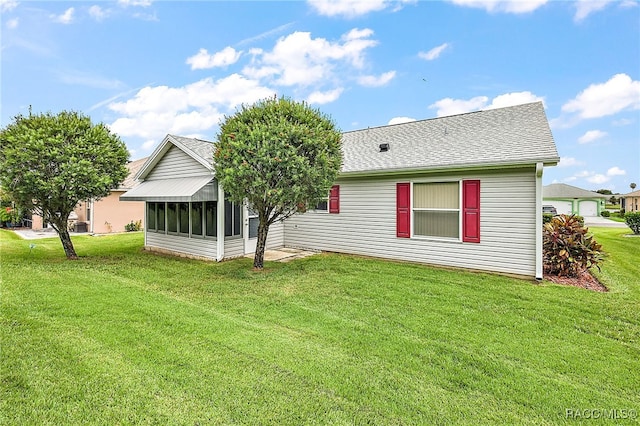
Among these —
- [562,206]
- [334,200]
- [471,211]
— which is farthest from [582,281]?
[562,206]

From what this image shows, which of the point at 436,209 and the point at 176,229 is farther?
the point at 176,229

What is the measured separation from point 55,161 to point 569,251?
1571 cm

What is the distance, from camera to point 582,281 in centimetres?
841

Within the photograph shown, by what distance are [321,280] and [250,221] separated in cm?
507

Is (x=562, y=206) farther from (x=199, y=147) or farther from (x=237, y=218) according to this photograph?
(x=199, y=147)

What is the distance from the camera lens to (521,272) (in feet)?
28.7

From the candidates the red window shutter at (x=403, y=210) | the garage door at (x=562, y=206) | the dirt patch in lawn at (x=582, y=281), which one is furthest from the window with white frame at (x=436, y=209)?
the garage door at (x=562, y=206)

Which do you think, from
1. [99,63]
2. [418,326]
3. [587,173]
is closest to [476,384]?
[418,326]

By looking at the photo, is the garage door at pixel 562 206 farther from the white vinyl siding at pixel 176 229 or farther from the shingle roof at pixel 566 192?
the white vinyl siding at pixel 176 229

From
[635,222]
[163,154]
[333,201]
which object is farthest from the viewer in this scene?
[635,222]

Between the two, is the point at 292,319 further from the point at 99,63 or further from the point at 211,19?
the point at 99,63

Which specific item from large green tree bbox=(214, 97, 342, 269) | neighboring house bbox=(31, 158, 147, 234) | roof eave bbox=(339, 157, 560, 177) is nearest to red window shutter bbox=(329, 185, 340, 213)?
roof eave bbox=(339, 157, 560, 177)

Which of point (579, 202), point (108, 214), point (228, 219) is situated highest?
point (579, 202)

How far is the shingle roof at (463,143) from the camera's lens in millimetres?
8742
